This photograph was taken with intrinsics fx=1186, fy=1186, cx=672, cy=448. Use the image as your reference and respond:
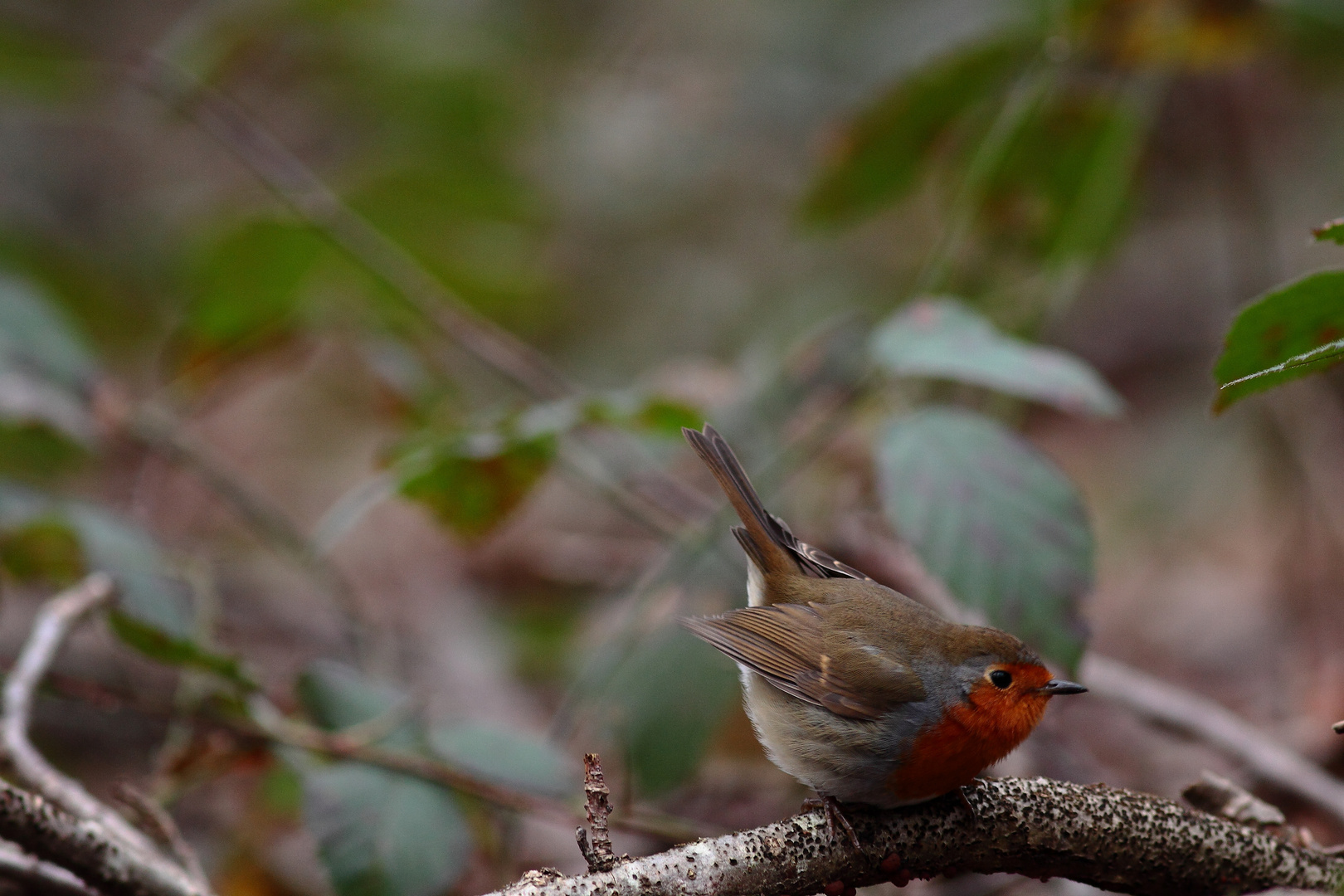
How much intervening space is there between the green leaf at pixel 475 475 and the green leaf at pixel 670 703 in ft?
1.73

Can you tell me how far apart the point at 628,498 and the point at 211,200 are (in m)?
5.18

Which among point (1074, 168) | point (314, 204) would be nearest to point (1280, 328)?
point (1074, 168)

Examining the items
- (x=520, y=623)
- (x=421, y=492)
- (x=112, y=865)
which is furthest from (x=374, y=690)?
(x=520, y=623)

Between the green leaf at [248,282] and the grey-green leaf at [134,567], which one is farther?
the green leaf at [248,282]

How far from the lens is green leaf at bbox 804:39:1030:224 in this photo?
3584 mm

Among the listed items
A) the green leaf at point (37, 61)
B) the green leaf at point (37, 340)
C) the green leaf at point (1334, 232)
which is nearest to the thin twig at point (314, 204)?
the green leaf at point (37, 61)

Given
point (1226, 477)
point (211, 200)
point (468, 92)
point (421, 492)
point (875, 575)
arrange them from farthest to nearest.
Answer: point (211, 200), point (468, 92), point (1226, 477), point (875, 575), point (421, 492)

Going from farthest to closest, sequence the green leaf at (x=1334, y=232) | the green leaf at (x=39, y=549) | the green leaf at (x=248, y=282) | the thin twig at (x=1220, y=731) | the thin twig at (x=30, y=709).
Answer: the green leaf at (x=248, y=282)
the green leaf at (x=39, y=549)
the thin twig at (x=1220, y=731)
the thin twig at (x=30, y=709)
the green leaf at (x=1334, y=232)

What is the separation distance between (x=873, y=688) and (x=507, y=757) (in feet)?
2.60

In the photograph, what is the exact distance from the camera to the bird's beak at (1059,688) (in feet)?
6.86

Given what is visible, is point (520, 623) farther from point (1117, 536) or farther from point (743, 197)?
point (743, 197)

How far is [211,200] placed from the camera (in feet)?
25.4

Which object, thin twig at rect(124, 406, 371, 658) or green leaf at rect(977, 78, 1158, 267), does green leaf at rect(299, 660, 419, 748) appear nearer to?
thin twig at rect(124, 406, 371, 658)

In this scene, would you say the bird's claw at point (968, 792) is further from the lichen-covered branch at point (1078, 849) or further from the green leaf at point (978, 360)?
the green leaf at point (978, 360)
